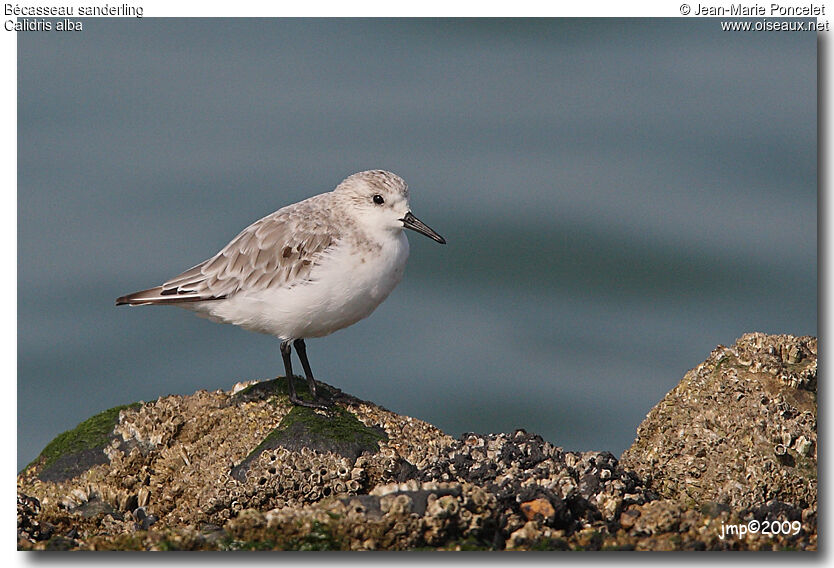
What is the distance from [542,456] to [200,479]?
1.92 meters

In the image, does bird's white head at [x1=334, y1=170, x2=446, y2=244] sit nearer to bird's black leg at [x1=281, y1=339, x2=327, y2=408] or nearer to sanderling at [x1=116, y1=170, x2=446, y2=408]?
sanderling at [x1=116, y1=170, x2=446, y2=408]

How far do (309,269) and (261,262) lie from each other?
0.37m

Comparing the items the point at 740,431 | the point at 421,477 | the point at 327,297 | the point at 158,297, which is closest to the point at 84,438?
the point at 158,297

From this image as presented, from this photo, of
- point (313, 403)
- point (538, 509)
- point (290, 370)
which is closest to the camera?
point (538, 509)

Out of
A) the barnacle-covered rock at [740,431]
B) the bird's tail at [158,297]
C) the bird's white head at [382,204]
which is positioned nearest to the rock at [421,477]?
the barnacle-covered rock at [740,431]

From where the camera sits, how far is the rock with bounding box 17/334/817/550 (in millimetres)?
5090

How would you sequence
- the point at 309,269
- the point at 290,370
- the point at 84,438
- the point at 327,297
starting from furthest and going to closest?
the point at 290,370
the point at 309,269
the point at 327,297
the point at 84,438

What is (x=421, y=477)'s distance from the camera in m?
5.69

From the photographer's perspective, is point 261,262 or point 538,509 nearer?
point 538,509

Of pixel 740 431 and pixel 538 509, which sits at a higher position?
pixel 740 431

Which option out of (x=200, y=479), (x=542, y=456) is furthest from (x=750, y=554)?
(x=200, y=479)

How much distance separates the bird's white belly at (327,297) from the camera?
651 cm

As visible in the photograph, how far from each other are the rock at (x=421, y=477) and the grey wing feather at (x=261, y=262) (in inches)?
29.5

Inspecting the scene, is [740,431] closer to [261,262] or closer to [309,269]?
[309,269]
